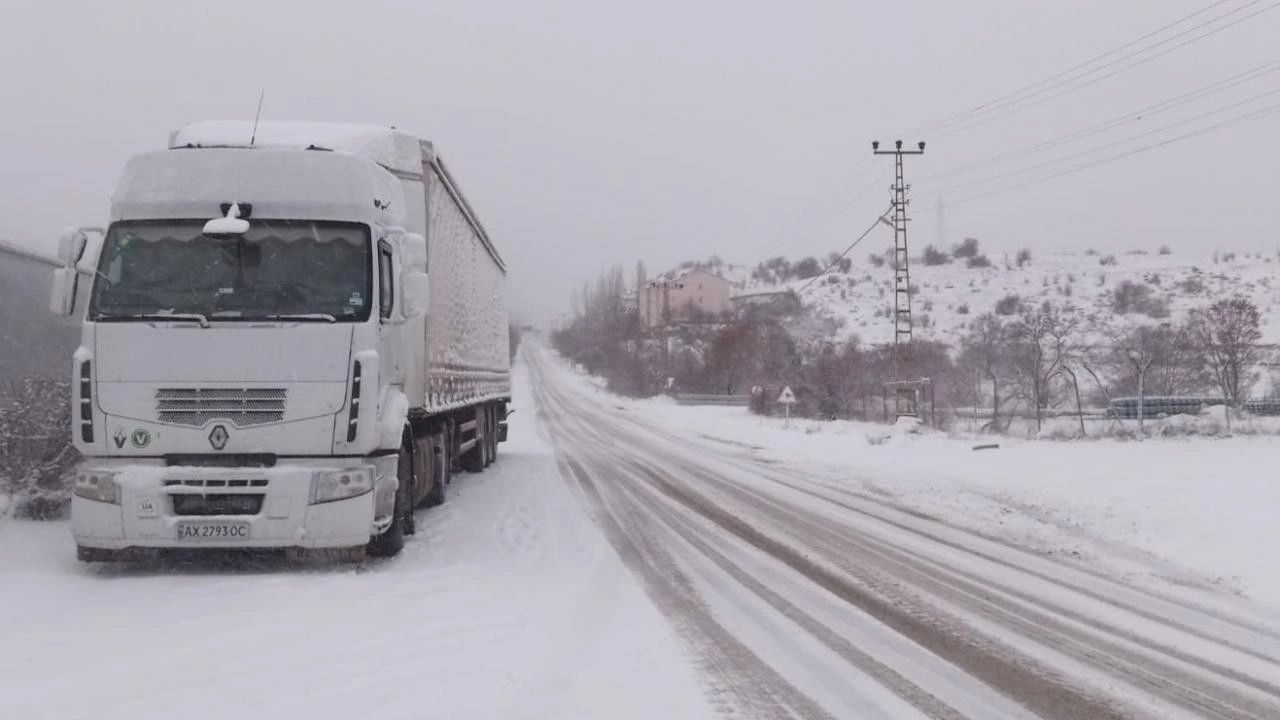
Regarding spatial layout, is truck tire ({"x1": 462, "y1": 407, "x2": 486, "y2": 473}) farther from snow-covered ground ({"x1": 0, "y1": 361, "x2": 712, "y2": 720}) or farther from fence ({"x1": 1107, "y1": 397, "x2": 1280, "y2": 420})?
fence ({"x1": 1107, "y1": 397, "x2": 1280, "y2": 420})

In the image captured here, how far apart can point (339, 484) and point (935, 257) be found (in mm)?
101678

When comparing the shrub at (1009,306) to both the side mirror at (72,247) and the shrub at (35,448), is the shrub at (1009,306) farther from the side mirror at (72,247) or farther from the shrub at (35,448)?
the side mirror at (72,247)

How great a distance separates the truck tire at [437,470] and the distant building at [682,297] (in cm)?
5670

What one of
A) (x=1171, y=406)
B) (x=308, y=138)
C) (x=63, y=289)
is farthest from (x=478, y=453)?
(x=1171, y=406)

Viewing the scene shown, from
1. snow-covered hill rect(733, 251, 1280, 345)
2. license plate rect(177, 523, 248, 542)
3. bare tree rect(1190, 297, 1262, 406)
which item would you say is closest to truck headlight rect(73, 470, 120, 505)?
license plate rect(177, 523, 248, 542)

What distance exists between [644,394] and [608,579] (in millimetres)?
55257

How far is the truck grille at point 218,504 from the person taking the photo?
701 centimetres

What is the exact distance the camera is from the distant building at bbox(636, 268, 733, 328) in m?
73.9

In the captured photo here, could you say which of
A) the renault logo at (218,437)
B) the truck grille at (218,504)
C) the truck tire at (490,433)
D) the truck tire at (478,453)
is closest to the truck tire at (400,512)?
the truck grille at (218,504)

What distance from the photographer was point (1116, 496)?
1109cm

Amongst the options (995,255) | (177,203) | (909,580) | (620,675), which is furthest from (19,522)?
(995,255)

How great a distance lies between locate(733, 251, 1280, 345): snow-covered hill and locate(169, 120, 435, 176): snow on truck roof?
5453 centimetres

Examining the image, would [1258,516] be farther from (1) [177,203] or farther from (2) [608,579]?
(1) [177,203]

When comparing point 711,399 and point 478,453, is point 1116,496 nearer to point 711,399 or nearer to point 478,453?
point 478,453
